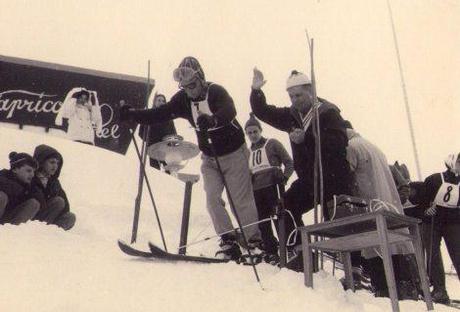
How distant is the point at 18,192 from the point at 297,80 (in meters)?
2.02

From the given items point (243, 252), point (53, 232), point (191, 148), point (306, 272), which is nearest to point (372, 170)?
point (306, 272)

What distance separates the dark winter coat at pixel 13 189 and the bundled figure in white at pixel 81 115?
3.86 metres

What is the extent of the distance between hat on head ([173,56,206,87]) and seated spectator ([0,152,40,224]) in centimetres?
122

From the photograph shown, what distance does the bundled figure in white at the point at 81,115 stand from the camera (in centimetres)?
749

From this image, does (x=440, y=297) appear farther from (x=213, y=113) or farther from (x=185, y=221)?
(x=213, y=113)

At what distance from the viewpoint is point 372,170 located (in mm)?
2961

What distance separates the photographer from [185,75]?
3.42 metres

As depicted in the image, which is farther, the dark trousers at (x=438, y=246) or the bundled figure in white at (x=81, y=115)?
the bundled figure in white at (x=81, y=115)

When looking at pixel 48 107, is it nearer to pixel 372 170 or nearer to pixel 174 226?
pixel 174 226

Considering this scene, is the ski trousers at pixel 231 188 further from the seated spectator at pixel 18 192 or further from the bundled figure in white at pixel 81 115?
Answer: the bundled figure in white at pixel 81 115

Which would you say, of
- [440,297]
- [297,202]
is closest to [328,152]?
[297,202]

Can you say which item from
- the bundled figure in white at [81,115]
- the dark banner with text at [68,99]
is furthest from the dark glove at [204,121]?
the bundled figure in white at [81,115]

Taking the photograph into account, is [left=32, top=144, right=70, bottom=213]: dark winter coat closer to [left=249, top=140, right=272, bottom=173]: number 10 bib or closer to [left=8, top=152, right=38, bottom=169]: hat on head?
[left=8, top=152, right=38, bottom=169]: hat on head

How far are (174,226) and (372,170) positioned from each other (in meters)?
3.42
